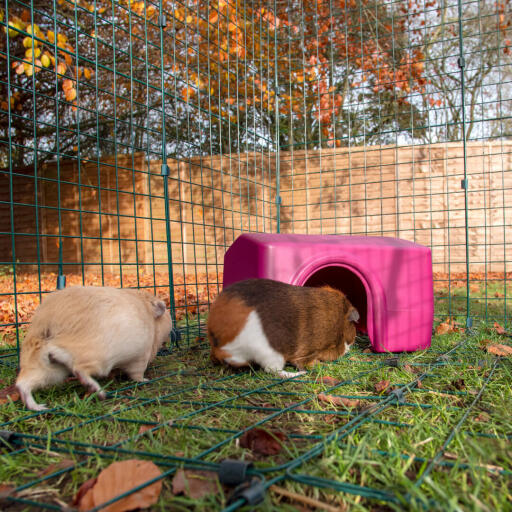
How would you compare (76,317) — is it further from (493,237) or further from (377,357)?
(493,237)

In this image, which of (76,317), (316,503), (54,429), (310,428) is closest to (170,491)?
(316,503)

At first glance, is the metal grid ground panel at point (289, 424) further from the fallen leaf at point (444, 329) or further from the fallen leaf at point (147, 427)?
the fallen leaf at point (444, 329)

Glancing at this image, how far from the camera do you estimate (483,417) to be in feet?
5.63

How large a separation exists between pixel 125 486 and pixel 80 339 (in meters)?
0.97

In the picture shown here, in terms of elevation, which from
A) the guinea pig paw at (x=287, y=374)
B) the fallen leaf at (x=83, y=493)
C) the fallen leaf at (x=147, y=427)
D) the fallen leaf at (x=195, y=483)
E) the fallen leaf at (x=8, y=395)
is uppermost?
the fallen leaf at (x=195, y=483)

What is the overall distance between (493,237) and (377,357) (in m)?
6.68

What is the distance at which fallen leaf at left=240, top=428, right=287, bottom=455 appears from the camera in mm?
1415

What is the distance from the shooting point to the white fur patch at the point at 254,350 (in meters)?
2.47

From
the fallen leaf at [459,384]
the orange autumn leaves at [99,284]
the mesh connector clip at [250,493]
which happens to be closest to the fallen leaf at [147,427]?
the mesh connector clip at [250,493]

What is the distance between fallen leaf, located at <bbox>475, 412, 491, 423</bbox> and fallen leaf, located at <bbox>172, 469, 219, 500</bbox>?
3.53ft

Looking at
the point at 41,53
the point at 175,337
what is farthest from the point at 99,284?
the point at 175,337

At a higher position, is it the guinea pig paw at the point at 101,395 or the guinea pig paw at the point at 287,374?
the guinea pig paw at the point at 101,395

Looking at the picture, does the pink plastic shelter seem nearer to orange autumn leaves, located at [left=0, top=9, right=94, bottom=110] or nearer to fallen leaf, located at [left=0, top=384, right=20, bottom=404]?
fallen leaf, located at [left=0, top=384, right=20, bottom=404]

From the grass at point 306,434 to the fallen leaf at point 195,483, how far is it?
23 millimetres
